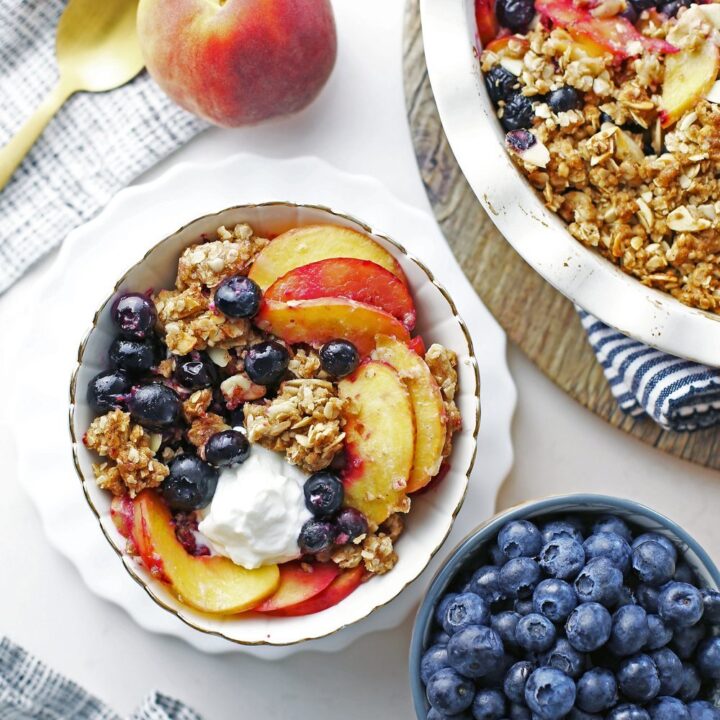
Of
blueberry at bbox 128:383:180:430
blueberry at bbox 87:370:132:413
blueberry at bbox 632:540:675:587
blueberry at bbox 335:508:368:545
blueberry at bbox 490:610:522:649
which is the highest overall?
blueberry at bbox 87:370:132:413

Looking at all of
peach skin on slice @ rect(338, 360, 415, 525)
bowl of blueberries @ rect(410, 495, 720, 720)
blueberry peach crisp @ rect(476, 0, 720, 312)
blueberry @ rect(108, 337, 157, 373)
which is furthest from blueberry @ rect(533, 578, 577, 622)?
blueberry @ rect(108, 337, 157, 373)

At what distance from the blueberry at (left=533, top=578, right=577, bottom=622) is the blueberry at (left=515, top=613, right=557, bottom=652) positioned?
1 centimetres

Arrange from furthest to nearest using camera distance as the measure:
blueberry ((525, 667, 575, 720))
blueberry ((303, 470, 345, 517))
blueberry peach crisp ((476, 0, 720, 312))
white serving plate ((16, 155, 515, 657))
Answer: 1. white serving plate ((16, 155, 515, 657))
2. blueberry peach crisp ((476, 0, 720, 312))
3. blueberry ((303, 470, 345, 517))
4. blueberry ((525, 667, 575, 720))

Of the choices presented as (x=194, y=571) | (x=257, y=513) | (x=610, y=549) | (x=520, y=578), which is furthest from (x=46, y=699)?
(x=610, y=549)

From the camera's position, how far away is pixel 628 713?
1.20m

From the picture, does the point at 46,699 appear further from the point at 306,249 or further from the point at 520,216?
the point at 520,216

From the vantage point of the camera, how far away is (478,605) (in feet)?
4.18

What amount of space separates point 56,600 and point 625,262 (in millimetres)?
968

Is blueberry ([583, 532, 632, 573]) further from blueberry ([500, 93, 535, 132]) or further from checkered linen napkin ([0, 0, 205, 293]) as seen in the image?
checkered linen napkin ([0, 0, 205, 293])

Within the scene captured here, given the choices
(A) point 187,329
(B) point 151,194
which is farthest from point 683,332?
(B) point 151,194

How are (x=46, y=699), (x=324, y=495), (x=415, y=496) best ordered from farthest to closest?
(x=46, y=699), (x=415, y=496), (x=324, y=495)

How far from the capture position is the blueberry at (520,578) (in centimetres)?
126

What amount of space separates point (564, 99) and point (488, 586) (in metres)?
0.65

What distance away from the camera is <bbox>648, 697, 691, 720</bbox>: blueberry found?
1.21 m
